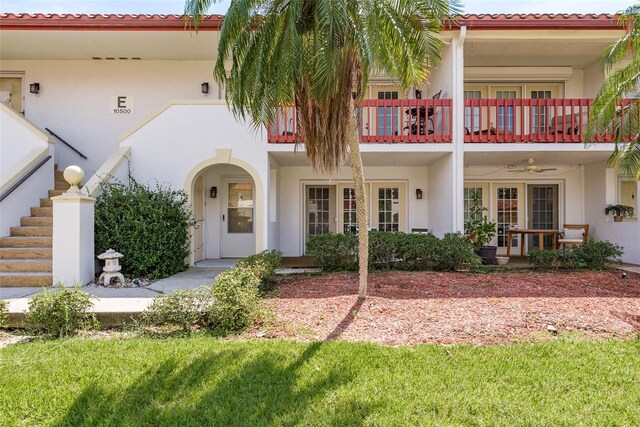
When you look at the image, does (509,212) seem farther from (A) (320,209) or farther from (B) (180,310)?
(B) (180,310)

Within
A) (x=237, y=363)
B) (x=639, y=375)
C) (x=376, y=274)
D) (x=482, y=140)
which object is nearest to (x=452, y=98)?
(x=482, y=140)

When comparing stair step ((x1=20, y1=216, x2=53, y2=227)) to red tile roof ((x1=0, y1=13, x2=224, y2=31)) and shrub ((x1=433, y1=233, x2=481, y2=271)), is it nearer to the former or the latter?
red tile roof ((x1=0, y1=13, x2=224, y2=31))

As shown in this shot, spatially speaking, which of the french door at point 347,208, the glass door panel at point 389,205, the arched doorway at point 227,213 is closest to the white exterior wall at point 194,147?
the arched doorway at point 227,213

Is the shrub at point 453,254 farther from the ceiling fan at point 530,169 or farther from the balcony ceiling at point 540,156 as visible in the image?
the ceiling fan at point 530,169

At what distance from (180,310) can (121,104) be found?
865 centimetres

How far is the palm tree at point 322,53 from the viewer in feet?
13.5

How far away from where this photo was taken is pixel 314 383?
10.2 feet

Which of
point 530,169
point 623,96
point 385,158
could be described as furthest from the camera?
point 385,158

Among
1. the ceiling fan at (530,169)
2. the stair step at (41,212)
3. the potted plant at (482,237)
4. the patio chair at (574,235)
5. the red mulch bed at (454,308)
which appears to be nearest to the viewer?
the red mulch bed at (454,308)

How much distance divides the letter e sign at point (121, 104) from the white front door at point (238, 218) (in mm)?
3388

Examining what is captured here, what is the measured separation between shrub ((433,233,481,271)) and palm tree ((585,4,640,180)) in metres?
3.34

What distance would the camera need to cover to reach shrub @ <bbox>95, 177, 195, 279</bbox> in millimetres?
7406

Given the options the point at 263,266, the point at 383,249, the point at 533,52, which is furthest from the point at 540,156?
the point at 263,266

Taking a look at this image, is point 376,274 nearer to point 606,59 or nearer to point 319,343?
point 319,343
